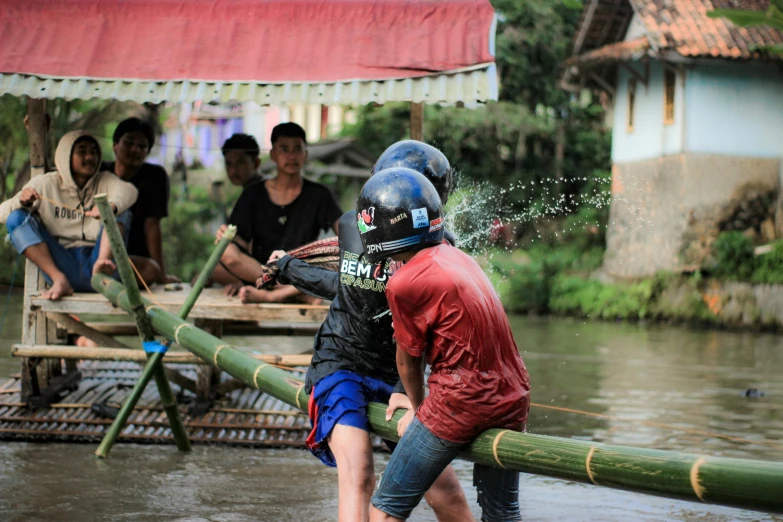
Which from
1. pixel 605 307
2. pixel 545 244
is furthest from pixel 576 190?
pixel 605 307

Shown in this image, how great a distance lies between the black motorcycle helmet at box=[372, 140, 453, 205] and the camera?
375 cm

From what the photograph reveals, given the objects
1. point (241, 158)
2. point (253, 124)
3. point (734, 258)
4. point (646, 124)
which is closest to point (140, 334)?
point (241, 158)

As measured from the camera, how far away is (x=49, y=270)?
7215mm

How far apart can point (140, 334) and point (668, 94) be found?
17.7 metres

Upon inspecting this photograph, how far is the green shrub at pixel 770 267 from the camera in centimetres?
1847

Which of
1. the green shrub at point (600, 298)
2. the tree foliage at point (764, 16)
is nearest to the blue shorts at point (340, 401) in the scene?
the tree foliage at point (764, 16)

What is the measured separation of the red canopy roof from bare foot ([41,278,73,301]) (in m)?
1.44

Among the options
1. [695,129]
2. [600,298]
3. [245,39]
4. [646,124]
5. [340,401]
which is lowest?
[600,298]

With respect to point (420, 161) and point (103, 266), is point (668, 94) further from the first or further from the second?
point (420, 161)

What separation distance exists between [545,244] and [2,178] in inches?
535

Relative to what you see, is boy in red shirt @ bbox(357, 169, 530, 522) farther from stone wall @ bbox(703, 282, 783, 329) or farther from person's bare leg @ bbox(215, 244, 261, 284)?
stone wall @ bbox(703, 282, 783, 329)

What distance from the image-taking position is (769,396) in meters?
10.2

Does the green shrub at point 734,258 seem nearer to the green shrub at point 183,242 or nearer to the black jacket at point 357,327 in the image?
the green shrub at point 183,242

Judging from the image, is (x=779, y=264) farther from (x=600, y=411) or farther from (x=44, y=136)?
(x=44, y=136)
